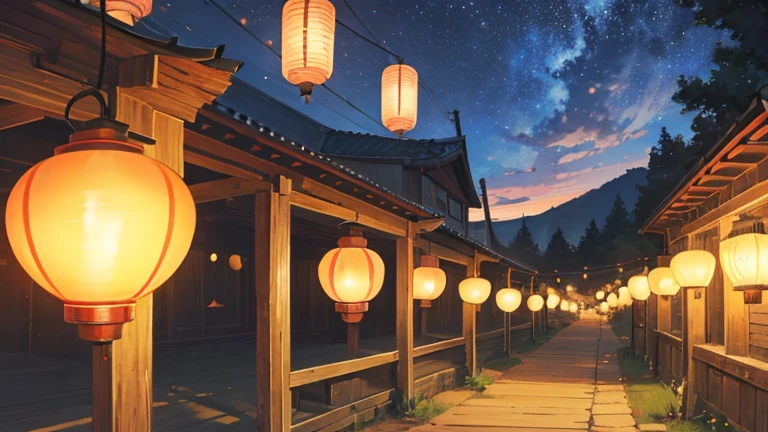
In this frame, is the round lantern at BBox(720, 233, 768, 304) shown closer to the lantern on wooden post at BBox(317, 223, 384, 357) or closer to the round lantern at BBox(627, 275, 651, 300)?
the lantern on wooden post at BBox(317, 223, 384, 357)

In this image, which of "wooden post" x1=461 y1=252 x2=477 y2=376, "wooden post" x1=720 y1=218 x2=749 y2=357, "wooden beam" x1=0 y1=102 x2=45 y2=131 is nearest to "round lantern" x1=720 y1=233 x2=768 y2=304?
"wooden post" x1=720 y1=218 x2=749 y2=357

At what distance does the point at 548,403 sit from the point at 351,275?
301 inches

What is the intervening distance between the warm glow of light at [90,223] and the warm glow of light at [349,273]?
5.79 metres

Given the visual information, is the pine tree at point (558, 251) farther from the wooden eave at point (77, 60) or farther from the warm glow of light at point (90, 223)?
the warm glow of light at point (90, 223)

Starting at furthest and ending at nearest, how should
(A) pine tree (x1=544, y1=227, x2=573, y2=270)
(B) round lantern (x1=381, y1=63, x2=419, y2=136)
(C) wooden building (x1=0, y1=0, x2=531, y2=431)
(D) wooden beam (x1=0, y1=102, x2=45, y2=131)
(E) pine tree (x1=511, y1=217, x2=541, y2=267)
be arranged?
(E) pine tree (x1=511, y1=217, x2=541, y2=267), (A) pine tree (x1=544, y1=227, x2=573, y2=270), (B) round lantern (x1=381, y1=63, x2=419, y2=136), (D) wooden beam (x1=0, y1=102, x2=45, y2=131), (C) wooden building (x1=0, y1=0, x2=531, y2=431)

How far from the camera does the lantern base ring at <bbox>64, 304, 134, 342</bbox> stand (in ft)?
10.6

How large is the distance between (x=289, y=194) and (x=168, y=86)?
330cm

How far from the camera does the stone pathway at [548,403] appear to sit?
11.7 metres

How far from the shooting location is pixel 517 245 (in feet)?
390

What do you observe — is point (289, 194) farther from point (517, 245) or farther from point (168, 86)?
point (517, 245)

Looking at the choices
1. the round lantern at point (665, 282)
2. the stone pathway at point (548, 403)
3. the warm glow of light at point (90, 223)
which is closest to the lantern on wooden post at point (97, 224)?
the warm glow of light at point (90, 223)

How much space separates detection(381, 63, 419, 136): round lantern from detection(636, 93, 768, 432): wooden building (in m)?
→ 5.32

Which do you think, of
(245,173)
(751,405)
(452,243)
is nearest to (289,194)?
(245,173)

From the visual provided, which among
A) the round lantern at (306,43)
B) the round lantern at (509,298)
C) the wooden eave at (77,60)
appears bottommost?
the round lantern at (509,298)
